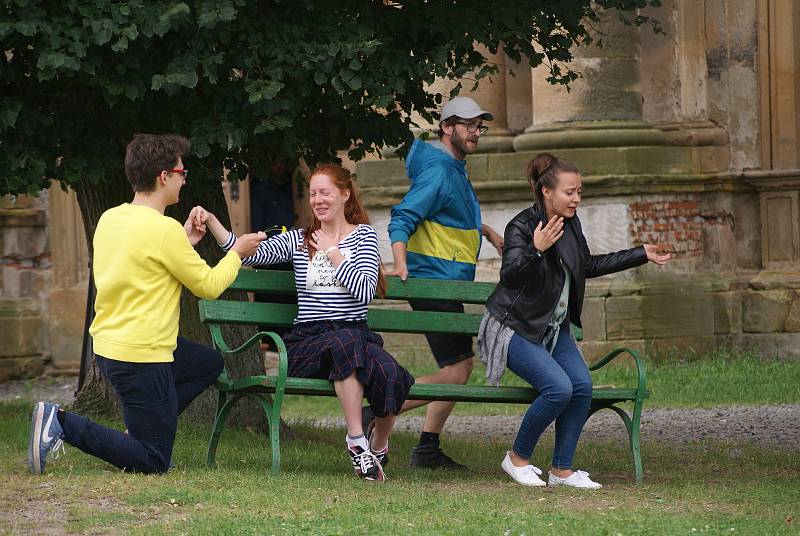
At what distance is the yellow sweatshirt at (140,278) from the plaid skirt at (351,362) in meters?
0.53

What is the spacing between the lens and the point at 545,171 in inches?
286

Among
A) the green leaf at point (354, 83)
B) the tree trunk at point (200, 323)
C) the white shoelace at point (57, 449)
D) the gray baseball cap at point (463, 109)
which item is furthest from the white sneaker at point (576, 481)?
the tree trunk at point (200, 323)

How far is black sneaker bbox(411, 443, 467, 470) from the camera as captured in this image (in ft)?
25.6

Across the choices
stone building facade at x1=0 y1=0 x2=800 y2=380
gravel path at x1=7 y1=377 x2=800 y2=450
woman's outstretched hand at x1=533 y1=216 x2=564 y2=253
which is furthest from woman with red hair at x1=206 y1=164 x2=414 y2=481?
stone building facade at x1=0 y1=0 x2=800 y2=380

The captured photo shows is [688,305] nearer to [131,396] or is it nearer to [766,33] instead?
[766,33]

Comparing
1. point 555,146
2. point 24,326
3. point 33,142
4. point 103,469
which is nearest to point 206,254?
point 33,142

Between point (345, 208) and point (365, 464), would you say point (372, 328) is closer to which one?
point (345, 208)

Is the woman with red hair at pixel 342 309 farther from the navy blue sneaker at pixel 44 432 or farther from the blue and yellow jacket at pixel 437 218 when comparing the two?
the navy blue sneaker at pixel 44 432

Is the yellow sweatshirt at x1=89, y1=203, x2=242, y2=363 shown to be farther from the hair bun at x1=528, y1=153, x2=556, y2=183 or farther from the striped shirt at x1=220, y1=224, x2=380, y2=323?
the hair bun at x1=528, y1=153, x2=556, y2=183

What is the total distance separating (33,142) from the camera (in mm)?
7574

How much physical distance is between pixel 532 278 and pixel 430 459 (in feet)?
4.12

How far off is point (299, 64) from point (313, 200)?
2.11 ft

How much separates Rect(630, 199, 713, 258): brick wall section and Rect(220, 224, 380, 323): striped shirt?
6.44 metres

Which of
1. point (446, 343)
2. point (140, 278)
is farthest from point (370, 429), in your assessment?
point (140, 278)
